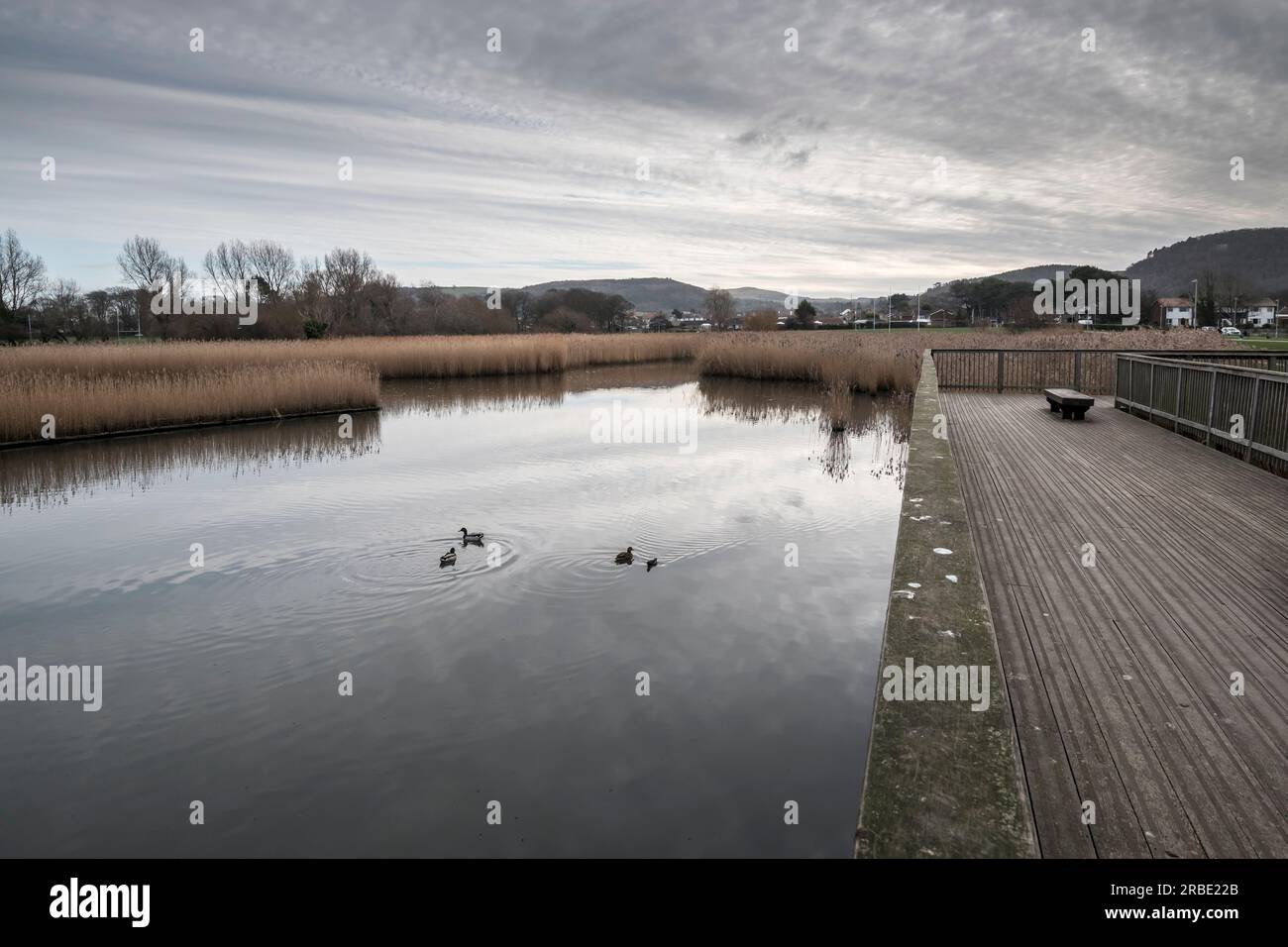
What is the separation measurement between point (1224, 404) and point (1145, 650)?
6.74 metres

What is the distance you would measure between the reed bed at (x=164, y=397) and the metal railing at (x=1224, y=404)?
16.3 meters

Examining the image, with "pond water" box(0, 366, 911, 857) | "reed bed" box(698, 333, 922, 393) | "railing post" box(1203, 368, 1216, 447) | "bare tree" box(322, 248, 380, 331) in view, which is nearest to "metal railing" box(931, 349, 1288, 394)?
"reed bed" box(698, 333, 922, 393)

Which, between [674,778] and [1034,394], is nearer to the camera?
[674,778]

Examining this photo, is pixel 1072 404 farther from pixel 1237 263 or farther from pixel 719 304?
pixel 1237 263

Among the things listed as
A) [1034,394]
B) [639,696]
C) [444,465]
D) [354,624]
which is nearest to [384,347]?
→ [444,465]

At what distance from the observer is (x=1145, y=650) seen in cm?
365

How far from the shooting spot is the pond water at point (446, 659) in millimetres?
3729

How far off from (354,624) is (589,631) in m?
1.77

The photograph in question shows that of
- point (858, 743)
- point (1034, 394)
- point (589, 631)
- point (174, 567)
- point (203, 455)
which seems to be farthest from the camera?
point (1034, 394)

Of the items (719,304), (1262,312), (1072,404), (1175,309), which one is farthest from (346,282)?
(1262,312)

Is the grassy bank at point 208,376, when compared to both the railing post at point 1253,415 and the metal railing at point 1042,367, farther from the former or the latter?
the railing post at point 1253,415
